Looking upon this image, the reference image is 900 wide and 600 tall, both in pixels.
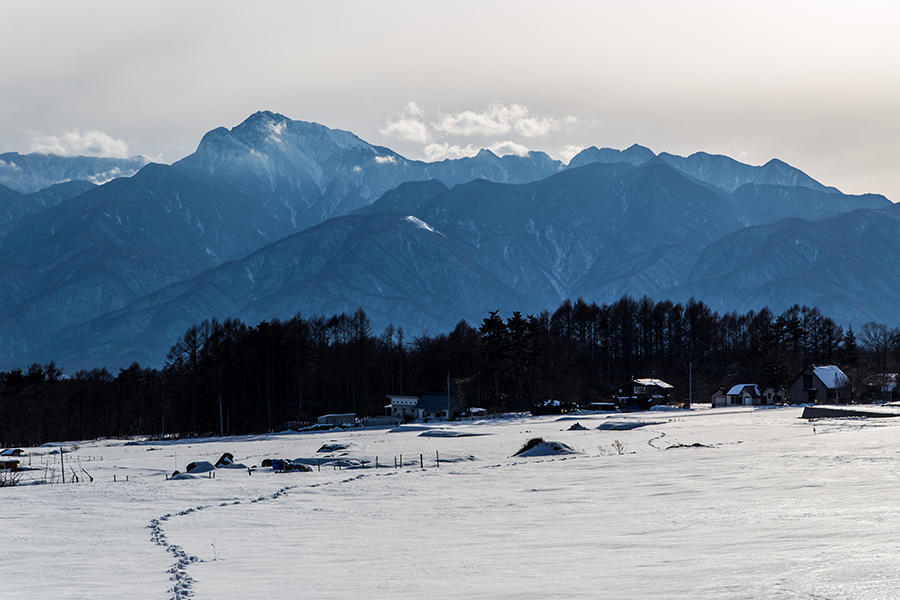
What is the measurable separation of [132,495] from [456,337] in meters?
140

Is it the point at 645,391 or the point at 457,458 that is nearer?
the point at 457,458

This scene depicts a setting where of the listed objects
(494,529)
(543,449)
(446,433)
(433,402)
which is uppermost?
(433,402)

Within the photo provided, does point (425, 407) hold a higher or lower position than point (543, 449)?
higher

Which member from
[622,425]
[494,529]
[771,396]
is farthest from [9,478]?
[771,396]

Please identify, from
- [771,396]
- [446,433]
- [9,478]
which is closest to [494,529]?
[9,478]

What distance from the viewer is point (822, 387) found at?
131 meters

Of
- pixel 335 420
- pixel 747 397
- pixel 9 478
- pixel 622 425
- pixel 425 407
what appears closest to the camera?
pixel 9 478

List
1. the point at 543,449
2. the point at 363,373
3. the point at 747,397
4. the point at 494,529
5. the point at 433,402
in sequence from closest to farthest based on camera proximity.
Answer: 1. the point at 494,529
2. the point at 543,449
3. the point at 433,402
4. the point at 747,397
5. the point at 363,373

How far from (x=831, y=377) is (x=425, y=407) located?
60.6 m

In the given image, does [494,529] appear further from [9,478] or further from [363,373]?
[363,373]

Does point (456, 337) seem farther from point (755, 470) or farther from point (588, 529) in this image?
point (588, 529)

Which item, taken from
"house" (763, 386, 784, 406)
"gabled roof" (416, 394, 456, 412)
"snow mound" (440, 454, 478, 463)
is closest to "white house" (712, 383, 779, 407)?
"house" (763, 386, 784, 406)

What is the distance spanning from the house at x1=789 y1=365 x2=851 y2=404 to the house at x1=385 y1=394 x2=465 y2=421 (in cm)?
5223

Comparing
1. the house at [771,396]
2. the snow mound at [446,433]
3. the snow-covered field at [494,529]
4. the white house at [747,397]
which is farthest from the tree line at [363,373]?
the snow-covered field at [494,529]
